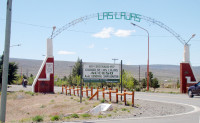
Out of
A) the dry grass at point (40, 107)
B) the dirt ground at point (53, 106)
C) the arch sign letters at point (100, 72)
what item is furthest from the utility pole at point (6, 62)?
the arch sign letters at point (100, 72)

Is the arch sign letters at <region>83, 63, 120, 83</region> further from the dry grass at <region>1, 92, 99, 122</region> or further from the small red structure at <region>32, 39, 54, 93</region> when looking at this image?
the small red structure at <region>32, 39, 54, 93</region>

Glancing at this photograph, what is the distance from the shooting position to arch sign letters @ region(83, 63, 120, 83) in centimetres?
2141

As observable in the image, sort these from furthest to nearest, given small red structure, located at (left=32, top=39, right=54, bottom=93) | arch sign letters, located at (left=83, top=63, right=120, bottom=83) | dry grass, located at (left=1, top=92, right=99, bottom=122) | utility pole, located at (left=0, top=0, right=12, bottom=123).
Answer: small red structure, located at (left=32, top=39, right=54, bottom=93)
arch sign letters, located at (left=83, top=63, right=120, bottom=83)
dry grass, located at (left=1, top=92, right=99, bottom=122)
utility pole, located at (left=0, top=0, right=12, bottom=123)

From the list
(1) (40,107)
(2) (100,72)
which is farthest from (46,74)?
(2) (100,72)

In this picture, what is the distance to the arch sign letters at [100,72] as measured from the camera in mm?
21406

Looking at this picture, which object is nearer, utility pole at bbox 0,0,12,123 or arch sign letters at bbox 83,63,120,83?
utility pole at bbox 0,0,12,123

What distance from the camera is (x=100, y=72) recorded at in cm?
2164

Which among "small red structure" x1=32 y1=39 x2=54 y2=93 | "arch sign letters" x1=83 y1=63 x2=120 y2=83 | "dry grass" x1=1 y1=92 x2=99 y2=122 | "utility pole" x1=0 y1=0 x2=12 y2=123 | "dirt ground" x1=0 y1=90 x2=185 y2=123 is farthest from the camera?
"small red structure" x1=32 y1=39 x2=54 y2=93

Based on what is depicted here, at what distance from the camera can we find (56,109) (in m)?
21.3

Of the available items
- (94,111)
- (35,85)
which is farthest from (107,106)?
(35,85)

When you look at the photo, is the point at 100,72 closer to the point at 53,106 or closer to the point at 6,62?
the point at 53,106

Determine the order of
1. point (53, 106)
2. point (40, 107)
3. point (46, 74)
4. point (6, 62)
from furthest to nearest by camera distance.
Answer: point (46, 74) < point (40, 107) < point (53, 106) < point (6, 62)

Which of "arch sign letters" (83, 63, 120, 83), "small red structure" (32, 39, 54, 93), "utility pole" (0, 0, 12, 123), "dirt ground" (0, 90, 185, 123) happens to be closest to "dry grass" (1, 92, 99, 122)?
"dirt ground" (0, 90, 185, 123)

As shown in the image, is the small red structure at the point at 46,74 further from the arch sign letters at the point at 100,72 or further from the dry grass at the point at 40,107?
the arch sign letters at the point at 100,72
